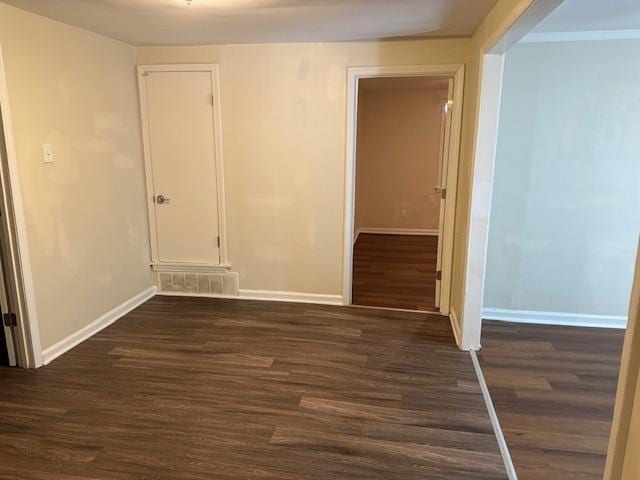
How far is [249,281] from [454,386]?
85.9 inches

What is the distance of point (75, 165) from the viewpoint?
325 centimetres

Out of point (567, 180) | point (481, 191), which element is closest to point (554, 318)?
point (567, 180)

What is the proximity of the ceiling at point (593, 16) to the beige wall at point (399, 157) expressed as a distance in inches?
142

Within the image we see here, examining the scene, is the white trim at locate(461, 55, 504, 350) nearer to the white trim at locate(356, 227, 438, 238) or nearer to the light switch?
the light switch

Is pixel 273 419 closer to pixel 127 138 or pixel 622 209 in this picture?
pixel 127 138

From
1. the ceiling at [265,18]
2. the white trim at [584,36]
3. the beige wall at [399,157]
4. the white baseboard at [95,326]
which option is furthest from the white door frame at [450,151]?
the beige wall at [399,157]

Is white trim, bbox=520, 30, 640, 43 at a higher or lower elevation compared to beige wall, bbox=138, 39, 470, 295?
higher

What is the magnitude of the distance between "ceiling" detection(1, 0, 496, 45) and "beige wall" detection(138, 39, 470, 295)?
18 cm

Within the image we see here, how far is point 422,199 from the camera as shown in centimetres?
711

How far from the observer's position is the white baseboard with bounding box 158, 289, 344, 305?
4152 millimetres

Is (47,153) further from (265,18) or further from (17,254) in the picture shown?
(265,18)

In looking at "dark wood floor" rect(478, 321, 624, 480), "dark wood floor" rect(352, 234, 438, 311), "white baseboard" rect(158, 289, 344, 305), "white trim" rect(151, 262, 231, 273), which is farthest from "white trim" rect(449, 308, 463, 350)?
"white trim" rect(151, 262, 231, 273)

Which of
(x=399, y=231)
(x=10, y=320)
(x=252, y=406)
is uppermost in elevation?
(x=10, y=320)

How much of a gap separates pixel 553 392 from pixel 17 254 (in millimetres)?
3450
